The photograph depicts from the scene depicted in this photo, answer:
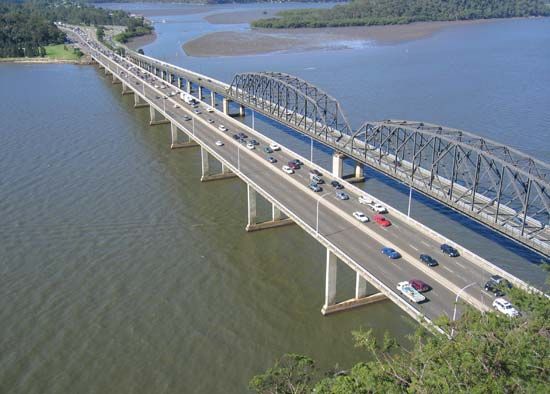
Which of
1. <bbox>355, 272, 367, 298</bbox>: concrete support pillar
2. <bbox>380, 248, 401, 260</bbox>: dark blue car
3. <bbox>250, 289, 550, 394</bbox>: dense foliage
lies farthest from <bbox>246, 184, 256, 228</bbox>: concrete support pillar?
<bbox>250, 289, 550, 394</bbox>: dense foliage

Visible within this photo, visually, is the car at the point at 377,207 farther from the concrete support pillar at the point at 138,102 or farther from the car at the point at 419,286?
the concrete support pillar at the point at 138,102

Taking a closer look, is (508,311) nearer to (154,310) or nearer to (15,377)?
(154,310)

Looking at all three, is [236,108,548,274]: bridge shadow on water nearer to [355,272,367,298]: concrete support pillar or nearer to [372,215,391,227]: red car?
[372,215,391,227]: red car

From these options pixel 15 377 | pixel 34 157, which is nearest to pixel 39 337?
pixel 15 377

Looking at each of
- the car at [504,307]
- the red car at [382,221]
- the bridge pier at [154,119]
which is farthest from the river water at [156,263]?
the red car at [382,221]

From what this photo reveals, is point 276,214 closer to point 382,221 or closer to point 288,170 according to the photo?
point 288,170
